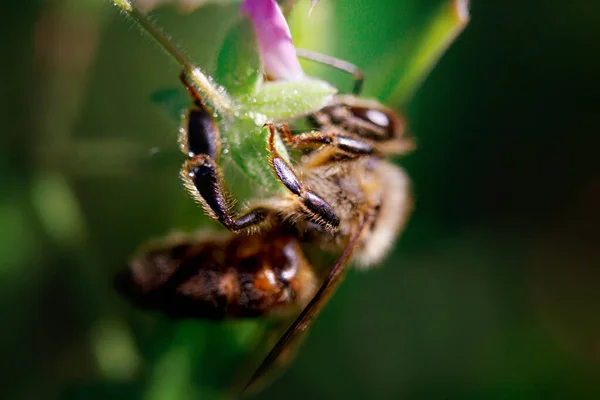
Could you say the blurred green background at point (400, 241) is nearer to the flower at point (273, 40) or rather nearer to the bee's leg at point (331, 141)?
the bee's leg at point (331, 141)

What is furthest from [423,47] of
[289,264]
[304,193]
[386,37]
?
[289,264]

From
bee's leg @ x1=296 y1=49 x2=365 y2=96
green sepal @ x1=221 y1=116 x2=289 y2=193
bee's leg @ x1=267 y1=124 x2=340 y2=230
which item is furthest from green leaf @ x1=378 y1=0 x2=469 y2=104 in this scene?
green sepal @ x1=221 y1=116 x2=289 y2=193

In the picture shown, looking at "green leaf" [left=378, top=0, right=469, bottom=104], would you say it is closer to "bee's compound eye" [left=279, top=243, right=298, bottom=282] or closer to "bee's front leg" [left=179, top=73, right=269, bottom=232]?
"bee's compound eye" [left=279, top=243, right=298, bottom=282]

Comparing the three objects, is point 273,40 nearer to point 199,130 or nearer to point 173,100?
point 199,130

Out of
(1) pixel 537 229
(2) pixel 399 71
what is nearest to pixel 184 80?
(2) pixel 399 71

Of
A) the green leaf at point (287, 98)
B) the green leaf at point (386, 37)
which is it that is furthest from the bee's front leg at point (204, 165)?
the green leaf at point (386, 37)

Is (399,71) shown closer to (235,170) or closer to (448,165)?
(235,170)
